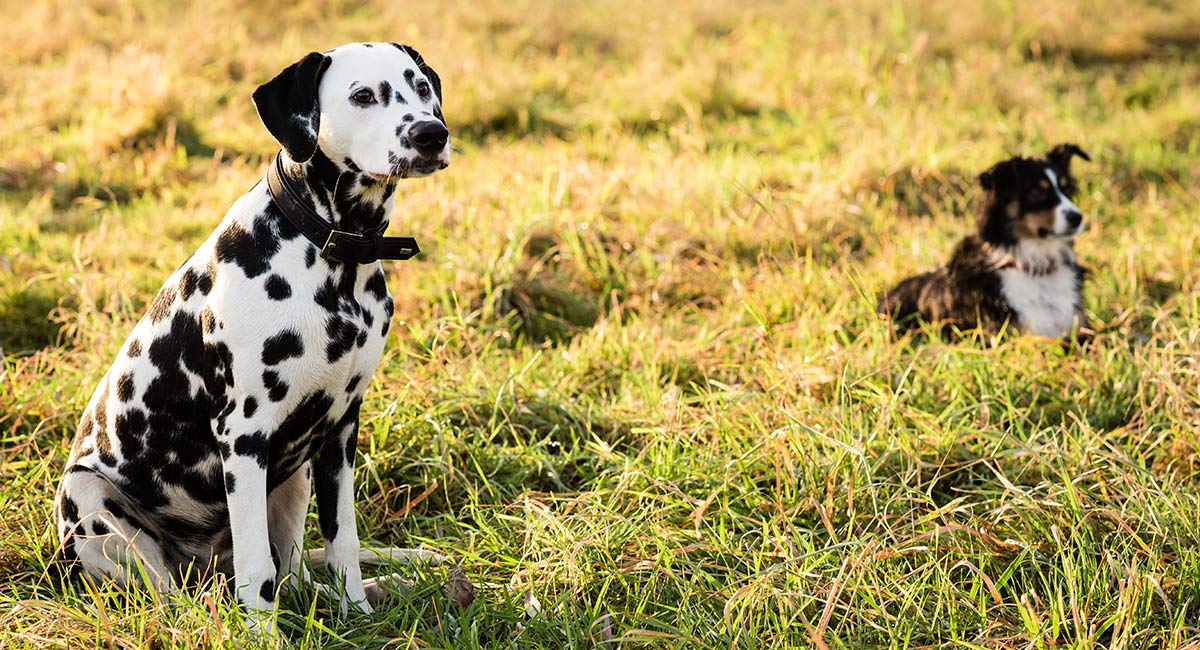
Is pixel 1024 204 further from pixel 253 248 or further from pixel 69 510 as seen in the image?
pixel 69 510

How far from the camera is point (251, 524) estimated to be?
8.55ft

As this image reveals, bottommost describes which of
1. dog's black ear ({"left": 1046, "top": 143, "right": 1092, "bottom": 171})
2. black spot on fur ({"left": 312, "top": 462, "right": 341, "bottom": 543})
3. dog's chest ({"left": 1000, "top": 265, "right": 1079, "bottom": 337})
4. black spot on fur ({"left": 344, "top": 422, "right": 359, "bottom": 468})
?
dog's chest ({"left": 1000, "top": 265, "right": 1079, "bottom": 337})

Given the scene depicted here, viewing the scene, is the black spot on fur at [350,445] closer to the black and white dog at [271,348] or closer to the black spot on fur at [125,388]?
the black and white dog at [271,348]

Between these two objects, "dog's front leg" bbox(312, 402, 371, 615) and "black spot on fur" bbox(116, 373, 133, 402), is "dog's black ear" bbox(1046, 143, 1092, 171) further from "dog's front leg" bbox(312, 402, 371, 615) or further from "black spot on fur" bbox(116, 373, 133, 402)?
"black spot on fur" bbox(116, 373, 133, 402)

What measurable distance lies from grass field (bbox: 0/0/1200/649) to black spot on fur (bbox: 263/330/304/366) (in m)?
0.59

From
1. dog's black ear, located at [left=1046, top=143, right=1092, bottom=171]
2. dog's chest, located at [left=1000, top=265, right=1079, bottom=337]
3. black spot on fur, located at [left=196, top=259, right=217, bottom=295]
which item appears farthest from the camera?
dog's black ear, located at [left=1046, top=143, right=1092, bottom=171]

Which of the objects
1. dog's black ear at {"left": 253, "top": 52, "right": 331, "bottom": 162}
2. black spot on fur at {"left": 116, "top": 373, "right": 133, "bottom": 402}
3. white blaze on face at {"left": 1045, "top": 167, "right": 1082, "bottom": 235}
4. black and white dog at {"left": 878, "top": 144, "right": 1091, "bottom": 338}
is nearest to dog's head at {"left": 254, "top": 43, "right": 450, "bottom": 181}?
dog's black ear at {"left": 253, "top": 52, "right": 331, "bottom": 162}

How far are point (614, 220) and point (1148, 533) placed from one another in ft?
10.7

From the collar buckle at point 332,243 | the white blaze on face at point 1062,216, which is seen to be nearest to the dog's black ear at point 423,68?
the collar buckle at point 332,243

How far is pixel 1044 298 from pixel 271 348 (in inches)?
137

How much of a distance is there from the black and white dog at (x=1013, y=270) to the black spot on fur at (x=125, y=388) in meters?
3.15

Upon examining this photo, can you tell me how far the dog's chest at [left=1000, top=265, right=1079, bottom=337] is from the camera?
15.3 ft

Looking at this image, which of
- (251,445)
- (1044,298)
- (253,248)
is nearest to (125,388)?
(251,445)

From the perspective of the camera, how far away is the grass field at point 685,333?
110 inches
